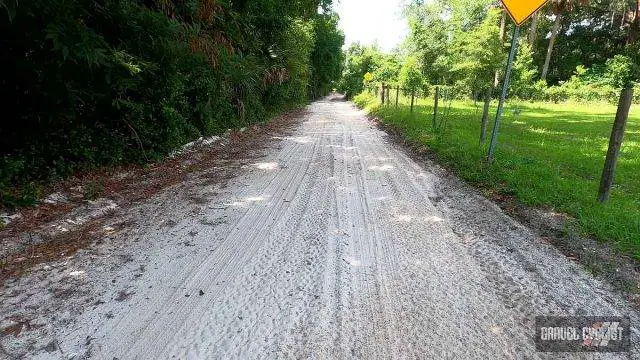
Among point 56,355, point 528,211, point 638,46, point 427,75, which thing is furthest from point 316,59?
point 56,355

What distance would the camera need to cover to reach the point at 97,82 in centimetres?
457

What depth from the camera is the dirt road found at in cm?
227

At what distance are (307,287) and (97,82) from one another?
12.4ft

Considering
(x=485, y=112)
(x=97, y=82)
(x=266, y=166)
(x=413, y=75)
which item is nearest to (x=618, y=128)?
(x=485, y=112)

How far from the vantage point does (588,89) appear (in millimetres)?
29656

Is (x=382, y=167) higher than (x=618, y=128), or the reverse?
(x=618, y=128)

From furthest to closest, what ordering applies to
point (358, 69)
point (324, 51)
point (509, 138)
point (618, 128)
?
point (358, 69)
point (324, 51)
point (509, 138)
point (618, 128)

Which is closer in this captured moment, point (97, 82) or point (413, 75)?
point (97, 82)

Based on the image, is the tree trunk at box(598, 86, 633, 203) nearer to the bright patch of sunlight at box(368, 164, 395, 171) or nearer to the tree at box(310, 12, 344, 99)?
the bright patch of sunlight at box(368, 164, 395, 171)

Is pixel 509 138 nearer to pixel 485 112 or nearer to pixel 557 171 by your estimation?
pixel 485 112

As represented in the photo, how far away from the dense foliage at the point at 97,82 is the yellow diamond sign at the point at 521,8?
4699mm

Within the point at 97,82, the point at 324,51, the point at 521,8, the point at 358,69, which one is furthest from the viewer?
the point at 358,69

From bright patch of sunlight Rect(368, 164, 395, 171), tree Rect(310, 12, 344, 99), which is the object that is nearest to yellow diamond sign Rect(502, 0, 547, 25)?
bright patch of sunlight Rect(368, 164, 395, 171)

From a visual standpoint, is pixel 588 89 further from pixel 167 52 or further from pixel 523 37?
pixel 167 52
